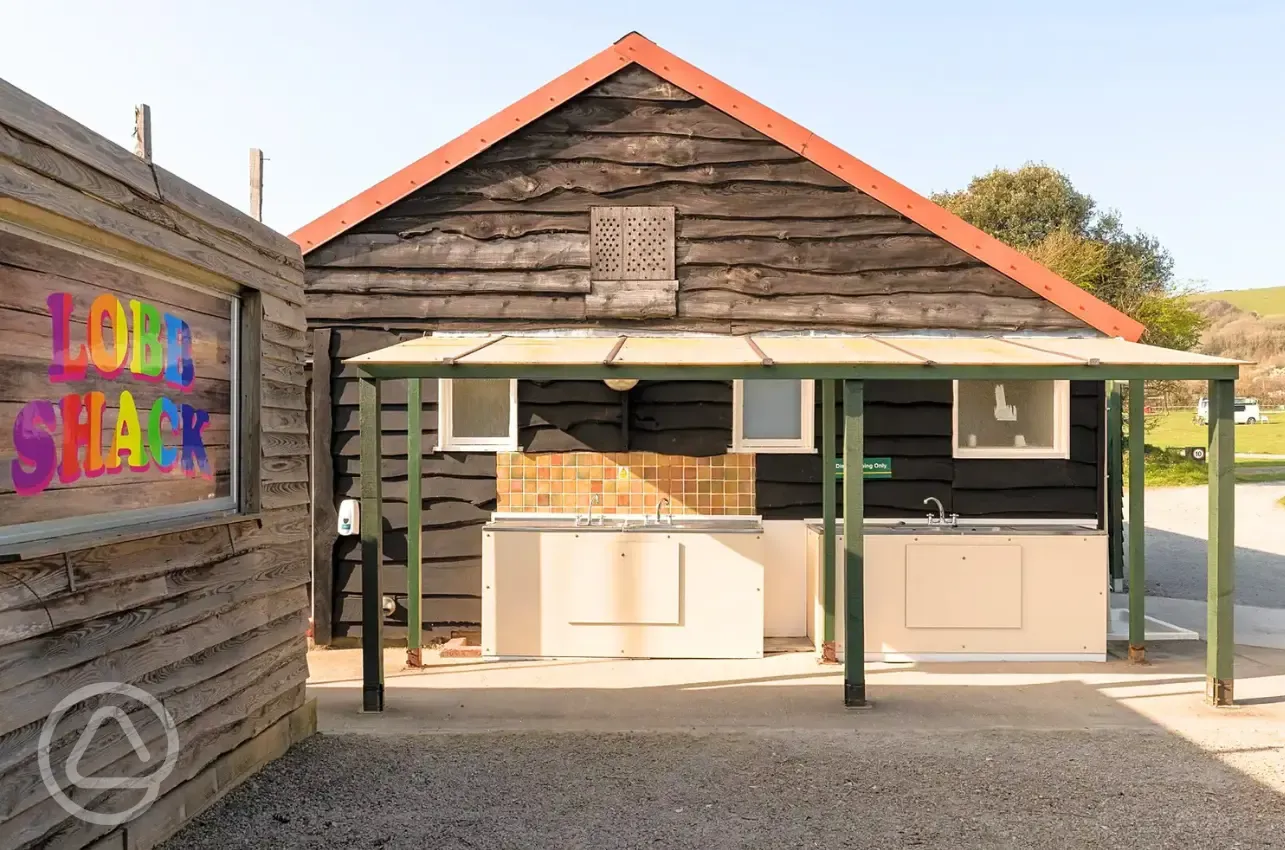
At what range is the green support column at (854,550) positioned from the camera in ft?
17.5

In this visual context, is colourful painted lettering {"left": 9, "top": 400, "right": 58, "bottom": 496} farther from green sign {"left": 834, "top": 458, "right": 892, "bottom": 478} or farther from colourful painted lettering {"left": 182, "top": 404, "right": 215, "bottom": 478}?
green sign {"left": 834, "top": 458, "right": 892, "bottom": 478}

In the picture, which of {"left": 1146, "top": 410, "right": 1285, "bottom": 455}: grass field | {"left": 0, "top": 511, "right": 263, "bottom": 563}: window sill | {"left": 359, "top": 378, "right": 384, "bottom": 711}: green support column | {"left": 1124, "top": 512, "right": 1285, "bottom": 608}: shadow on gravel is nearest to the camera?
{"left": 0, "top": 511, "right": 263, "bottom": 563}: window sill

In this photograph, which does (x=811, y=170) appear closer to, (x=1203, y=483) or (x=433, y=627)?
(x=433, y=627)

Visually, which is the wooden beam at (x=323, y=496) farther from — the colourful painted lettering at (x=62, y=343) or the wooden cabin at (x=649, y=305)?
the colourful painted lettering at (x=62, y=343)

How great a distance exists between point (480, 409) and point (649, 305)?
161 centimetres

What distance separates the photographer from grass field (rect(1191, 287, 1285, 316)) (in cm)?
9525

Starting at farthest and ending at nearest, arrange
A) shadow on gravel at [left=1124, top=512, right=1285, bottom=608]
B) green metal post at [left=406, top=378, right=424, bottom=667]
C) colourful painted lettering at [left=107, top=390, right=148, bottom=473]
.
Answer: shadow on gravel at [left=1124, top=512, right=1285, bottom=608]
green metal post at [left=406, top=378, right=424, bottom=667]
colourful painted lettering at [left=107, top=390, right=148, bottom=473]

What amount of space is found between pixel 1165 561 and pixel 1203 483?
15.0 metres

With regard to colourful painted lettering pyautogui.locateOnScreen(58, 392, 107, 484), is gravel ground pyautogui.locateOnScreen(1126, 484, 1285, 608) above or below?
below

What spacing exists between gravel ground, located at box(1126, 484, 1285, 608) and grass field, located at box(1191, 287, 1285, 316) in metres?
86.1

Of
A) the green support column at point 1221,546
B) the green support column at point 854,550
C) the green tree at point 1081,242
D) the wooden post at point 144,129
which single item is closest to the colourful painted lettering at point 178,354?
the wooden post at point 144,129

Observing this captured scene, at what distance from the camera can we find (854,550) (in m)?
5.35

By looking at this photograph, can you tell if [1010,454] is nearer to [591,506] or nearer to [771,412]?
[771,412]

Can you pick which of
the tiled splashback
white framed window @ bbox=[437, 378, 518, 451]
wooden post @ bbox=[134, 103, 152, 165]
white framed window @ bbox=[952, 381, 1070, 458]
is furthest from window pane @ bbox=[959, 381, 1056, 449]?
wooden post @ bbox=[134, 103, 152, 165]
